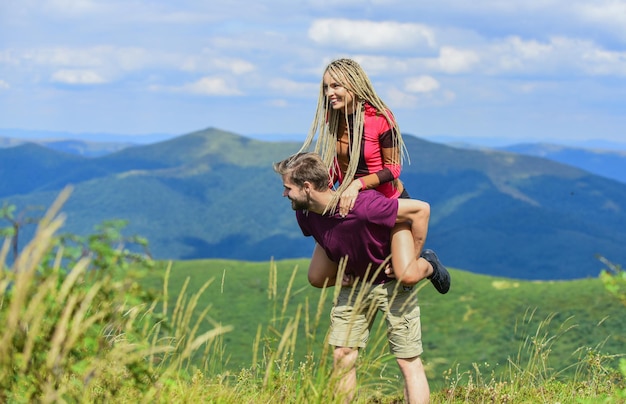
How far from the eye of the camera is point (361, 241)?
4.91 m

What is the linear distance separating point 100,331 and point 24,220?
52 cm

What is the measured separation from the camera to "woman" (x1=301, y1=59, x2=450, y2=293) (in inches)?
194

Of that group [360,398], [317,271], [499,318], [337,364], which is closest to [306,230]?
[317,271]

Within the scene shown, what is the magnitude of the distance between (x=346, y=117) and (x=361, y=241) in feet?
2.72

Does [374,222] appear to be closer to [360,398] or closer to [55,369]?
[360,398]

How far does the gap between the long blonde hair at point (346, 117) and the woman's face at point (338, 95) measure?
2 centimetres

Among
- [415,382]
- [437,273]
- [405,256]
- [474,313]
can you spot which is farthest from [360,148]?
[474,313]

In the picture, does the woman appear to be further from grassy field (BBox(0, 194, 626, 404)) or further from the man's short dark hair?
grassy field (BBox(0, 194, 626, 404))

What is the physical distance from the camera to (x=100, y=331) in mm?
3000

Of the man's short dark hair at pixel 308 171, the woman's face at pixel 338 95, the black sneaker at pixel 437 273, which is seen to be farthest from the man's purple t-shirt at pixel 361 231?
the woman's face at pixel 338 95

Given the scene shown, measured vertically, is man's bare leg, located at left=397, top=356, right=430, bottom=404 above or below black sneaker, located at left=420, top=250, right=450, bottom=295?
below

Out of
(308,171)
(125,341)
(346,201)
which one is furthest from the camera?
(346,201)

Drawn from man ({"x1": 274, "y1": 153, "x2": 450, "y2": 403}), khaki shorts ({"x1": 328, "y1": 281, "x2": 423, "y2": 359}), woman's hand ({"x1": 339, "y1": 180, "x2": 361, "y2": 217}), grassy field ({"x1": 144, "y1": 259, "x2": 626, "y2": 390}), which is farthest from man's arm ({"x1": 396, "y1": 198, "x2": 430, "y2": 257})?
grassy field ({"x1": 144, "y1": 259, "x2": 626, "y2": 390})

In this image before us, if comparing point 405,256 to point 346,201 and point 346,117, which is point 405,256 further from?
point 346,117
